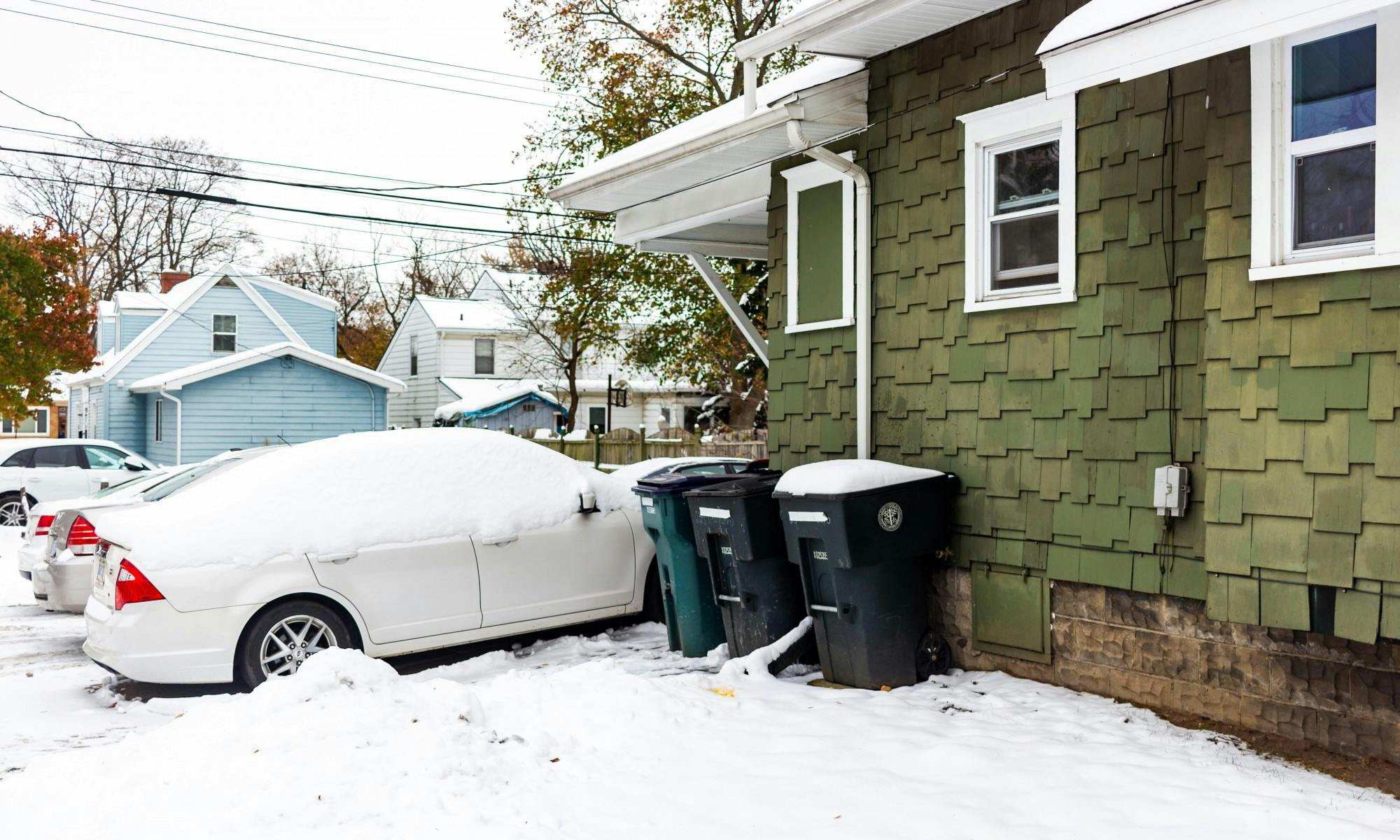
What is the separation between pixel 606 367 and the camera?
39875 mm

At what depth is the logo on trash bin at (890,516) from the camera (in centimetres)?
630

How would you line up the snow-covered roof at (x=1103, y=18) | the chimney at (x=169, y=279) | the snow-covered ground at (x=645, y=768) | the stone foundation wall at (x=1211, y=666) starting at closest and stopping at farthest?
the snow-covered ground at (x=645, y=768) → the snow-covered roof at (x=1103, y=18) → the stone foundation wall at (x=1211, y=666) → the chimney at (x=169, y=279)

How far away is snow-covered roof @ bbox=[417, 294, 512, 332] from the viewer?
37.0 m

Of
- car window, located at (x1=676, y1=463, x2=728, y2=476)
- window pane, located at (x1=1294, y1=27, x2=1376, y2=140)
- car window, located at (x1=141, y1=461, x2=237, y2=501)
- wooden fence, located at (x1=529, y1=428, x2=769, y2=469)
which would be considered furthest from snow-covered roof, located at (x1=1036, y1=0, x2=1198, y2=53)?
wooden fence, located at (x1=529, y1=428, x2=769, y2=469)

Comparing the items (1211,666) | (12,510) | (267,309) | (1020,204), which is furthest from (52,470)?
(1211,666)

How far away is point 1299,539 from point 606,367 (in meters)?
35.6

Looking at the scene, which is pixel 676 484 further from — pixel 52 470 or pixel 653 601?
pixel 52 470

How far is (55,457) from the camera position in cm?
1709

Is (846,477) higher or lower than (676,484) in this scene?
higher

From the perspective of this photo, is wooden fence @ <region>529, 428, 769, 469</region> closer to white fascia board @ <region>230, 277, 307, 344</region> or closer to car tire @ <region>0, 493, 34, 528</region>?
car tire @ <region>0, 493, 34, 528</region>

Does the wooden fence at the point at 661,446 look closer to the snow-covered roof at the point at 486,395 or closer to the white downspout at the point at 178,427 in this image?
the white downspout at the point at 178,427

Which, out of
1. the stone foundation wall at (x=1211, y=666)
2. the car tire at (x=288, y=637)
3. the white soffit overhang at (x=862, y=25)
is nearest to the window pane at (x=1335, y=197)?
the stone foundation wall at (x=1211, y=666)

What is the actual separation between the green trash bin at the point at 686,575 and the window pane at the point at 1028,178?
247cm

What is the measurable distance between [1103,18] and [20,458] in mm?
17063
